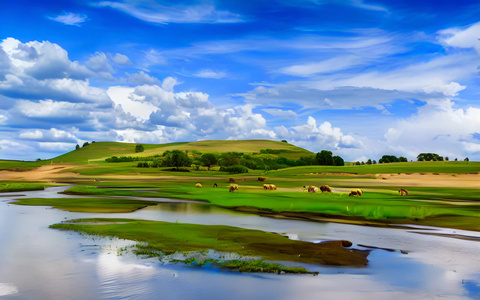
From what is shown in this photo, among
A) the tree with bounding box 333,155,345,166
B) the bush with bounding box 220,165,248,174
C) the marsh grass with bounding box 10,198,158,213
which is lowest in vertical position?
the marsh grass with bounding box 10,198,158,213

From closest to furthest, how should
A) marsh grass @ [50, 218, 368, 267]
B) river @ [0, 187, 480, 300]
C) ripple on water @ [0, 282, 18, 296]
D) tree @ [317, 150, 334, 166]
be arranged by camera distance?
ripple on water @ [0, 282, 18, 296], river @ [0, 187, 480, 300], marsh grass @ [50, 218, 368, 267], tree @ [317, 150, 334, 166]

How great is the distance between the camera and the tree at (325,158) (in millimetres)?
172750

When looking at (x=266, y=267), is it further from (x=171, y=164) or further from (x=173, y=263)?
(x=171, y=164)

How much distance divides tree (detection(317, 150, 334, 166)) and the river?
5939 inches

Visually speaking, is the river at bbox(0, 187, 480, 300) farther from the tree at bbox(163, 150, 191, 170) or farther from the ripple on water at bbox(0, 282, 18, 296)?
the tree at bbox(163, 150, 191, 170)

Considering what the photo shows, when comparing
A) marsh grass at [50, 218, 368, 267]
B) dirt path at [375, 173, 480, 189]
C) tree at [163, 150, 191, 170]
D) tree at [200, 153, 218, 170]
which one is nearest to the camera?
marsh grass at [50, 218, 368, 267]

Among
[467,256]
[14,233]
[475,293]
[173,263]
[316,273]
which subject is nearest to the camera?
[475,293]

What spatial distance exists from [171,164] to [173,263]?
121929mm

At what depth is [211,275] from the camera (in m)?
15.5

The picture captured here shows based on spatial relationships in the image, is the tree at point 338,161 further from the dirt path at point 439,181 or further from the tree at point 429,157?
the dirt path at point 439,181

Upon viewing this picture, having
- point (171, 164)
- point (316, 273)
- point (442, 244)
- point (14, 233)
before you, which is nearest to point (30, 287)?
point (316, 273)

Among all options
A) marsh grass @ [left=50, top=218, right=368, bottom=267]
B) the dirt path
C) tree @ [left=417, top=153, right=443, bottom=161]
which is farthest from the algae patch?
tree @ [left=417, top=153, right=443, bottom=161]

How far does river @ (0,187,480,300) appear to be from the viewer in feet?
44.6

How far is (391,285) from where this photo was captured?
14.8 m
